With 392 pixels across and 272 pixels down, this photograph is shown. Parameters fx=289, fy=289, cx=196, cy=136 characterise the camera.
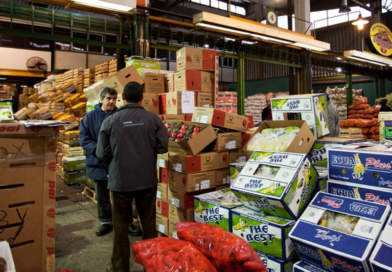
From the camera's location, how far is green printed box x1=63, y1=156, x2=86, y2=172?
615cm

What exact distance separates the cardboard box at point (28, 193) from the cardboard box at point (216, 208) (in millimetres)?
1226

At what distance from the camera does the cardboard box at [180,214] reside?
2.90 metres

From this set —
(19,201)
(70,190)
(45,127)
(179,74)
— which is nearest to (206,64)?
(179,74)

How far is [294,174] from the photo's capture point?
188 cm

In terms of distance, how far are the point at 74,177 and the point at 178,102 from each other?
3.54 metres

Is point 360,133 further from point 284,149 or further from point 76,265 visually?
point 76,265

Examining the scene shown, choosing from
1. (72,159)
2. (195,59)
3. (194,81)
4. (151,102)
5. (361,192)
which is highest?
(195,59)

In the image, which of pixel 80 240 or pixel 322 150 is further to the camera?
pixel 80 240

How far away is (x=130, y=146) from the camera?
2.40m

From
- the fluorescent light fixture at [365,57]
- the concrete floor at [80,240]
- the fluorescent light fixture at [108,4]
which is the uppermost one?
the fluorescent light fixture at [365,57]

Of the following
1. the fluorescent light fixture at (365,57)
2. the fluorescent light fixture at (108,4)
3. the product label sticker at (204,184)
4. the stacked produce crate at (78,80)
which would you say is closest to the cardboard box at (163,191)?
the product label sticker at (204,184)

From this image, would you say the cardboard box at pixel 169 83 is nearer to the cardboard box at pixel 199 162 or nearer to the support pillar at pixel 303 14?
the cardboard box at pixel 199 162

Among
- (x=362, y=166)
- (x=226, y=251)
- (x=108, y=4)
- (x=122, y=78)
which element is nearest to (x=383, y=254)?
(x=362, y=166)

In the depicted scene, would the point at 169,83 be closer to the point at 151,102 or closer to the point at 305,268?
the point at 151,102
